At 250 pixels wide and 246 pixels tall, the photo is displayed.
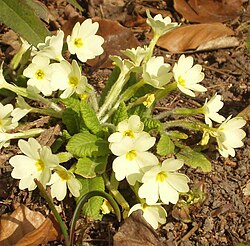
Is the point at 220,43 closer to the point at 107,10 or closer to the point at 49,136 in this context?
the point at 107,10

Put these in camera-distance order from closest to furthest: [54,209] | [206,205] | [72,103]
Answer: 1. [54,209]
2. [72,103]
3. [206,205]

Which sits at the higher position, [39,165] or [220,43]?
[39,165]

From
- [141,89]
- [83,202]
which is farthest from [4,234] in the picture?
[141,89]

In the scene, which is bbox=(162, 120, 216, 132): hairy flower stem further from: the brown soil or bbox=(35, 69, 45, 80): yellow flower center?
bbox=(35, 69, 45, 80): yellow flower center

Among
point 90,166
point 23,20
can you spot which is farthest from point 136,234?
point 23,20

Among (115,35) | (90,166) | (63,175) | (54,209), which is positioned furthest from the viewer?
(115,35)

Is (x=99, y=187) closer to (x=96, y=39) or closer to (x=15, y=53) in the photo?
(x=96, y=39)
